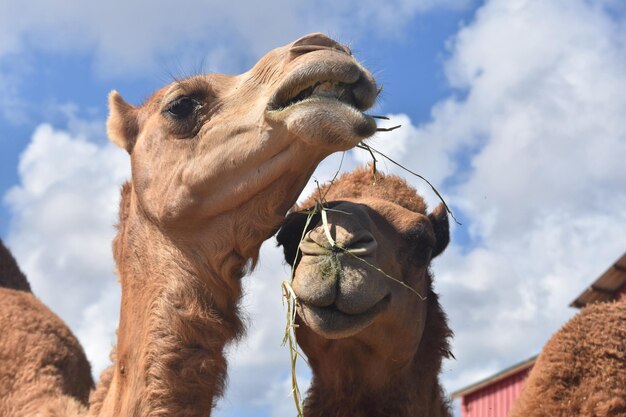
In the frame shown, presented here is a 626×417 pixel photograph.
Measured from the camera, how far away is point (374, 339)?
563cm

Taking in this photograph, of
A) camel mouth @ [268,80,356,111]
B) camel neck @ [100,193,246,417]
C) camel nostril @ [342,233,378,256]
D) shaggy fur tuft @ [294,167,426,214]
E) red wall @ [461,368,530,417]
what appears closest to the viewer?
camel mouth @ [268,80,356,111]

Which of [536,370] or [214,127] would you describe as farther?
[536,370]

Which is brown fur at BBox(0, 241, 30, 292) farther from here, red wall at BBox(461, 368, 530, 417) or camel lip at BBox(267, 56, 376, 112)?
red wall at BBox(461, 368, 530, 417)

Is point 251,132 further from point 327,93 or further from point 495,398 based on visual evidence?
point 495,398

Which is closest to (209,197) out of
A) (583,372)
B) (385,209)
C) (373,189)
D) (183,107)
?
(183,107)

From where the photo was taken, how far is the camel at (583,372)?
6086 mm

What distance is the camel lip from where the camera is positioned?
434 centimetres

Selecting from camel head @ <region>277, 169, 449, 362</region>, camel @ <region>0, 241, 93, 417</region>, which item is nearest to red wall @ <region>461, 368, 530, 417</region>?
camel head @ <region>277, 169, 449, 362</region>

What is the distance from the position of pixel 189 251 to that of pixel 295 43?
1.19 m

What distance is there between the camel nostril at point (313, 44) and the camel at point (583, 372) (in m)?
2.89

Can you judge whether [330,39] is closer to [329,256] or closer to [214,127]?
[214,127]

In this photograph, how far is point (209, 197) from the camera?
473 cm

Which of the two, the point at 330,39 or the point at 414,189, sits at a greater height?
the point at 414,189

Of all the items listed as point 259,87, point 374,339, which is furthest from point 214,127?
point 374,339
